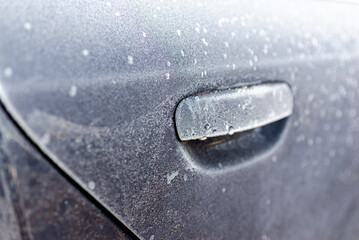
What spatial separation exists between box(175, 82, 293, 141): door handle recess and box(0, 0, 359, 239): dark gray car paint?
0.05 ft

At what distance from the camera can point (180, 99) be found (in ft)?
1.68

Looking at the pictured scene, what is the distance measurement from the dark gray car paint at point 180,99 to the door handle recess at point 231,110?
0.6 inches

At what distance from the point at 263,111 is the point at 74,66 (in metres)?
0.34

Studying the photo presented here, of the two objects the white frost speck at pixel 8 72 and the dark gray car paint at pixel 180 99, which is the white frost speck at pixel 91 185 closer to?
the dark gray car paint at pixel 180 99

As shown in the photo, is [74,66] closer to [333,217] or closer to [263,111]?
[263,111]

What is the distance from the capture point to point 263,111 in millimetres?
617

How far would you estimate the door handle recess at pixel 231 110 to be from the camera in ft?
1.70

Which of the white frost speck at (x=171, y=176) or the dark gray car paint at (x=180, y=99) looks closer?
the dark gray car paint at (x=180, y=99)

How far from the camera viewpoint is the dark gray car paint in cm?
39

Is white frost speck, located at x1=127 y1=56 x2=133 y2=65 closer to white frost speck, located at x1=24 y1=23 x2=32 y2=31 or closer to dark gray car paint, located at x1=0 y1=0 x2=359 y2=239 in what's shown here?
dark gray car paint, located at x1=0 y1=0 x2=359 y2=239

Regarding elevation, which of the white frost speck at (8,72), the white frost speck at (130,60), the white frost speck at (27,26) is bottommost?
the white frost speck at (130,60)

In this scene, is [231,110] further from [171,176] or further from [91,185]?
[91,185]

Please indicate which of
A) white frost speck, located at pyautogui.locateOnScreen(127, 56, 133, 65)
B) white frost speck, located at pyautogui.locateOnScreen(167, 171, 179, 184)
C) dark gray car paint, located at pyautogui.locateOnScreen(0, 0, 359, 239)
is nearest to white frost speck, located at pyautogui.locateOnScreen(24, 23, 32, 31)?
dark gray car paint, located at pyautogui.locateOnScreen(0, 0, 359, 239)

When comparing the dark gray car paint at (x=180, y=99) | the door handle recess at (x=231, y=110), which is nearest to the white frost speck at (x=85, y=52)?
the dark gray car paint at (x=180, y=99)
